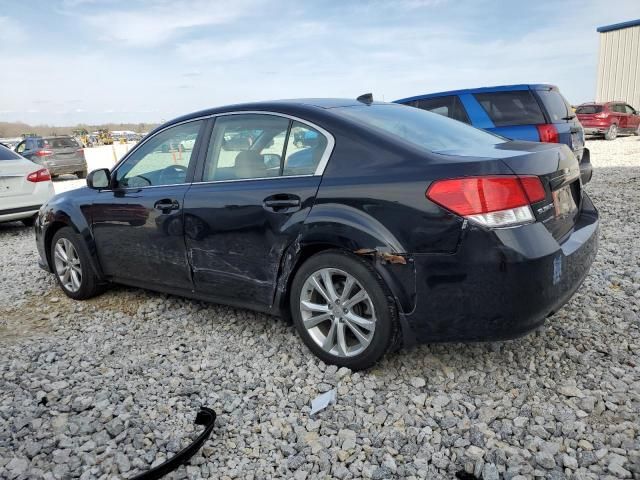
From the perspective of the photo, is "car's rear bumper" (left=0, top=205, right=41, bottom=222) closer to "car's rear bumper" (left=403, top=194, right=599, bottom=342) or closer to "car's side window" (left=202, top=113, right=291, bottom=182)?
"car's side window" (left=202, top=113, right=291, bottom=182)

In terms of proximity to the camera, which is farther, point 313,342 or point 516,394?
point 313,342

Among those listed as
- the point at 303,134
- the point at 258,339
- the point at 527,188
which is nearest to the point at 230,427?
the point at 258,339

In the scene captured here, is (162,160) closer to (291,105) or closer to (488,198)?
(291,105)

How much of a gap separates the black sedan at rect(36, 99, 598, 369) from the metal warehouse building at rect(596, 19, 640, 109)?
29478 mm

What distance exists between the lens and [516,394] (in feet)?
9.08

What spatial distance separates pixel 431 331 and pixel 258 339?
1.38m

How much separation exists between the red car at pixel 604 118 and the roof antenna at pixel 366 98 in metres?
19.7

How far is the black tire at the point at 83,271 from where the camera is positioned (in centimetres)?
453

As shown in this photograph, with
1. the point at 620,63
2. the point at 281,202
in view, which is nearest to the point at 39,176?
the point at 281,202

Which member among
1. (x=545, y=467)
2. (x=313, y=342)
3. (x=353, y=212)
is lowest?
(x=545, y=467)

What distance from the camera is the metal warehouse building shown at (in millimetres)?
27312

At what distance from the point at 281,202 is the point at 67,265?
2713 mm

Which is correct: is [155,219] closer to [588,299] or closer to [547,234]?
[547,234]

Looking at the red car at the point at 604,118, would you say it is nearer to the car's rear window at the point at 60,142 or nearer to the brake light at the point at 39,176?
the car's rear window at the point at 60,142
